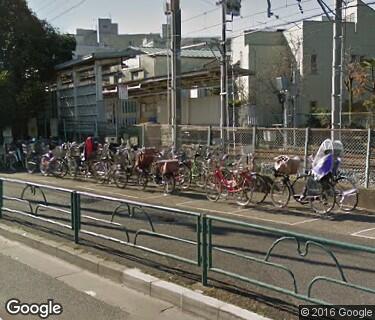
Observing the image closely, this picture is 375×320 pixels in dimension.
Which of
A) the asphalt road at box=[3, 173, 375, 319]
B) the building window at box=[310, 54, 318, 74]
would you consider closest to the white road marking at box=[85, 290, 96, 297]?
the asphalt road at box=[3, 173, 375, 319]

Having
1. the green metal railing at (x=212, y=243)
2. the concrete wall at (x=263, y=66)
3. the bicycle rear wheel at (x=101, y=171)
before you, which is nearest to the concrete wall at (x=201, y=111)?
the concrete wall at (x=263, y=66)

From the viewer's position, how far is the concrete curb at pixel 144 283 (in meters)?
4.62

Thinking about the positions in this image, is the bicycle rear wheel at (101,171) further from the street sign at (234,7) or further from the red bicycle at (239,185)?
the street sign at (234,7)

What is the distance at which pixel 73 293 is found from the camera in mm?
5500

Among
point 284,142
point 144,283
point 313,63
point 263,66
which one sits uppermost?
point 313,63

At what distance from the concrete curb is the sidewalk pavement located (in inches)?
2.9

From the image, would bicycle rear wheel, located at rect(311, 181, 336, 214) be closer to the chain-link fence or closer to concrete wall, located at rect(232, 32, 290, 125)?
the chain-link fence

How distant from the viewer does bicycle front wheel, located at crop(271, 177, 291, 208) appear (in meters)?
11.1

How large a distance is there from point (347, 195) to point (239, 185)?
2416mm

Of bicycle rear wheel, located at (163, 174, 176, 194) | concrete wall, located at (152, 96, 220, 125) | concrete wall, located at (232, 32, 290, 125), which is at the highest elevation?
concrete wall, located at (232, 32, 290, 125)

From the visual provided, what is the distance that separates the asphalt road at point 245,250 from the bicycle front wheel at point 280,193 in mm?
1068

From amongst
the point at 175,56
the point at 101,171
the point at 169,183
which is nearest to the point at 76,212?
the point at 169,183

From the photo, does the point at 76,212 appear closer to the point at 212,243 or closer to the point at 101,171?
the point at 212,243

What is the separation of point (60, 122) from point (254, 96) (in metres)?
14.9
